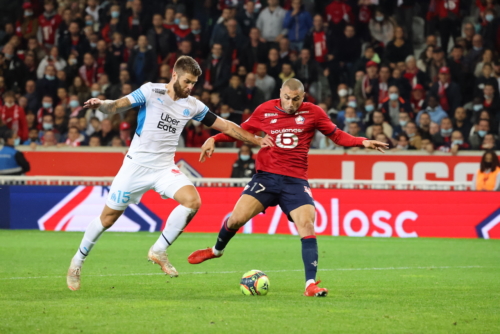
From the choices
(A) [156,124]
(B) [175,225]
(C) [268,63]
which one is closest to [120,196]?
(B) [175,225]

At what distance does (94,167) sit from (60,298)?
1125cm

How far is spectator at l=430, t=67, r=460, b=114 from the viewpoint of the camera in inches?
760

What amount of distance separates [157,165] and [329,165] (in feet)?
32.9

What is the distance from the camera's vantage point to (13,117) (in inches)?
767

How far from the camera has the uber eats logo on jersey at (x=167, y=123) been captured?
872 centimetres

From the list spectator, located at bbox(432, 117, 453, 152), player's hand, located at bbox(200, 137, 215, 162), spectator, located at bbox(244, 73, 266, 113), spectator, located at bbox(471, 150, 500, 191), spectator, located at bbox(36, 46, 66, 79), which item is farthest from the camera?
spectator, located at bbox(36, 46, 66, 79)

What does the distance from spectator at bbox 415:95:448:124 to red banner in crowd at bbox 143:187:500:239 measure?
10.2 feet

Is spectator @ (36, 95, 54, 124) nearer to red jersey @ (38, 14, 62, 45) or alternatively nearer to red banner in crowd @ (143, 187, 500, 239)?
red jersey @ (38, 14, 62, 45)

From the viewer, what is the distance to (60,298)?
7.88 metres

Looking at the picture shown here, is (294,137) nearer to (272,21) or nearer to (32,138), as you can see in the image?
(32,138)

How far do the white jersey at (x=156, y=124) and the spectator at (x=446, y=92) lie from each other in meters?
11.7

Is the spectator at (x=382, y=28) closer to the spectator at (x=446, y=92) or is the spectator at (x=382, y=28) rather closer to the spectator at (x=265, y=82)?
the spectator at (x=446, y=92)

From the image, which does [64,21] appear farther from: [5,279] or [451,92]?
[5,279]

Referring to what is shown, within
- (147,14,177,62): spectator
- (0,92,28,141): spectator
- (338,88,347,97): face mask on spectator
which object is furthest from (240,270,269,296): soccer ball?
(147,14,177,62): spectator
